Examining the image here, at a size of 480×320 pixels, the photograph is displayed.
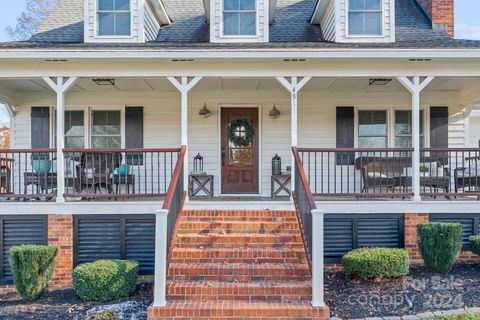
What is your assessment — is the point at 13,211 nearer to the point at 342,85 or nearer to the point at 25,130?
the point at 25,130

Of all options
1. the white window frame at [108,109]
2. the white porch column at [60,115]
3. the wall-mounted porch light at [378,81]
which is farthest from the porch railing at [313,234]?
the white window frame at [108,109]

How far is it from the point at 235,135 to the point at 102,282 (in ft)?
15.1

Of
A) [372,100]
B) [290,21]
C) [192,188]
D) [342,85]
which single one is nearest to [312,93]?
[342,85]

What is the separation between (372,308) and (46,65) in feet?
21.8

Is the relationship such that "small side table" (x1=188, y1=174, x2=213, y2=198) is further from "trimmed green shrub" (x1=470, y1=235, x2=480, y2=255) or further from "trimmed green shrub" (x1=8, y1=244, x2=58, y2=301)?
"trimmed green shrub" (x1=470, y1=235, x2=480, y2=255)

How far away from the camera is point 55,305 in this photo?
562 cm

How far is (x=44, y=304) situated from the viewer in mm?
5688

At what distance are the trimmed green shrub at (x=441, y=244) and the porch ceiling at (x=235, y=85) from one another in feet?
11.0

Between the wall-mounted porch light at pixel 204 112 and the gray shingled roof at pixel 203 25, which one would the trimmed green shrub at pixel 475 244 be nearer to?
the gray shingled roof at pixel 203 25

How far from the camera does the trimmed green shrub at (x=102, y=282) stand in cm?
552

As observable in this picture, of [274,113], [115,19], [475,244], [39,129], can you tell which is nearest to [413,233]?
[475,244]

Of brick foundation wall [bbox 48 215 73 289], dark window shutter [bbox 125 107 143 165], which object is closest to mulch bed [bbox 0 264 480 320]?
brick foundation wall [bbox 48 215 73 289]

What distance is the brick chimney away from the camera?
9203 millimetres

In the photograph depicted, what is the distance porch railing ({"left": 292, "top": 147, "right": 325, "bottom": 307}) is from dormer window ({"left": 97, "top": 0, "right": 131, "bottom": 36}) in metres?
5.07
